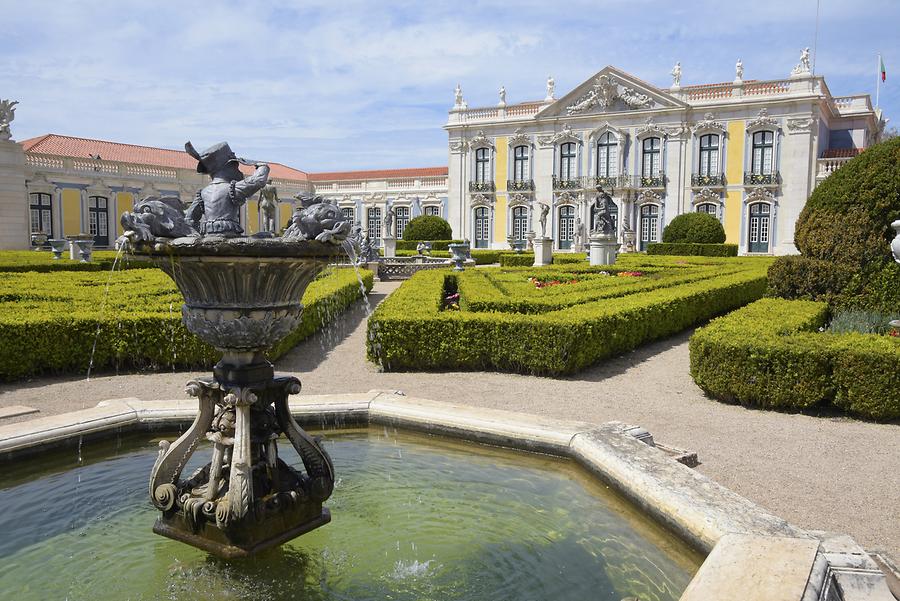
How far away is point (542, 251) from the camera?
21.0 m

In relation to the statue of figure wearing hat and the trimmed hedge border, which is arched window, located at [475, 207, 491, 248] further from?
the statue of figure wearing hat

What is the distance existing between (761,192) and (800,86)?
4684 mm

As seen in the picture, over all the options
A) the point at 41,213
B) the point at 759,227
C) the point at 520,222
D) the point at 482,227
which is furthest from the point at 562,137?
the point at 41,213

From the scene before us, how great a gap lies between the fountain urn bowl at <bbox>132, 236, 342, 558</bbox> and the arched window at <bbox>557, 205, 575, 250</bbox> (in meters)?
32.9

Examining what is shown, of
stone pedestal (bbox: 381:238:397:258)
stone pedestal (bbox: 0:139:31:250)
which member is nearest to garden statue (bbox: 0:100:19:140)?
stone pedestal (bbox: 0:139:31:250)

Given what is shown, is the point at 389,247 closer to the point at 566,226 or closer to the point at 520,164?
the point at 566,226

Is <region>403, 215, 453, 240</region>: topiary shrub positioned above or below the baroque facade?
below

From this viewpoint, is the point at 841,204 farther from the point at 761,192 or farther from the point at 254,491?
the point at 761,192

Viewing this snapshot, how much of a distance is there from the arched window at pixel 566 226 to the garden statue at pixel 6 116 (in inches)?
959

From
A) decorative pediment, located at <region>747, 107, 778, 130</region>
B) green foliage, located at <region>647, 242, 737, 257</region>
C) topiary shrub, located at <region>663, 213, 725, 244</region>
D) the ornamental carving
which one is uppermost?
the ornamental carving

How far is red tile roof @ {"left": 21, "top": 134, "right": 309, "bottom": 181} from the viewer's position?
33156 mm

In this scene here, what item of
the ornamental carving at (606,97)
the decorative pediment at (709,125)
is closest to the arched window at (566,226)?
the ornamental carving at (606,97)

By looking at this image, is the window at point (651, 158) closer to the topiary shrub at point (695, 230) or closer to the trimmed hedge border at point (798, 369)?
the topiary shrub at point (695, 230)

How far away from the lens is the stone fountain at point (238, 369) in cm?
283
